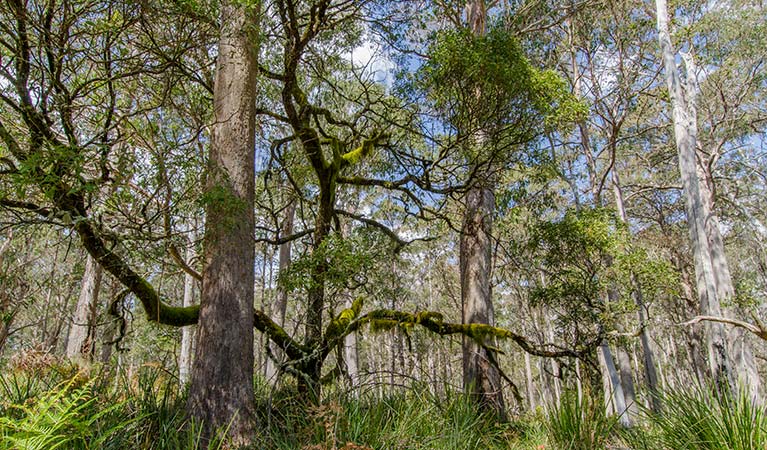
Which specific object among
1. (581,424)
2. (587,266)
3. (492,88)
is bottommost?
(581,424)

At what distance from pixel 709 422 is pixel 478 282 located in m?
3.97

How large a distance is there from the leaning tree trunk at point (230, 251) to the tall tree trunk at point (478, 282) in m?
3.18

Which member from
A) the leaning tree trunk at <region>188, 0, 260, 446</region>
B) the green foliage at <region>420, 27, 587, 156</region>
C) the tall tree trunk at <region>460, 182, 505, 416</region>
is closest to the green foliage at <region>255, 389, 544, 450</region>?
the leaning tree trunk at <region>188, 0, 260, 446</region>

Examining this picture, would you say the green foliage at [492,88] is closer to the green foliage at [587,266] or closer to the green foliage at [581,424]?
the green foliage at [587,266]

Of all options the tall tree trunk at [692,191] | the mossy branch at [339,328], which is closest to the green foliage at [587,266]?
the tall tree trunk at [692,191]

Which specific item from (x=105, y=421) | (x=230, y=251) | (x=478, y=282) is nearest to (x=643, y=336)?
(x=478, y=282)

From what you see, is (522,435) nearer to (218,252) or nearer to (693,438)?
(693,438)

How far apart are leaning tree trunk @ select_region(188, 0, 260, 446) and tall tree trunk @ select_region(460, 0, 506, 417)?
318 centimetres

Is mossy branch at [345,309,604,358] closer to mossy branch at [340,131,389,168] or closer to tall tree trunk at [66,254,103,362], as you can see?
mossy branch at [340,131,389,168]

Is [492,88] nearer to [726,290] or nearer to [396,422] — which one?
[396,422]

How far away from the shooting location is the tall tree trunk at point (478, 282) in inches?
257

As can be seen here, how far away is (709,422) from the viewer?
3.44m

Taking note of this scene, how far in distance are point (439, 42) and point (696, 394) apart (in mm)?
4678

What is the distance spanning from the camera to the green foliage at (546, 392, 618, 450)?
389cm
